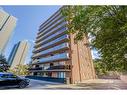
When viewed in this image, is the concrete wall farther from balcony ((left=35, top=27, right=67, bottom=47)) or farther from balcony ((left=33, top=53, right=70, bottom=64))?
balcony ((left=35, top=27, right=67, bottom=47))

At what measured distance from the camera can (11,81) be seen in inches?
336

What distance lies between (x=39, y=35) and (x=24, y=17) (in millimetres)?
17451

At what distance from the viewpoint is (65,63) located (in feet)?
64.1

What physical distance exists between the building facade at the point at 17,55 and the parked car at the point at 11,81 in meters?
0.54

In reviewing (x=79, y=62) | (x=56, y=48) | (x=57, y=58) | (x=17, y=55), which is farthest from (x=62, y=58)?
(x=17, y=55)

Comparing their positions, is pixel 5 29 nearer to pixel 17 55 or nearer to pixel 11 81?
pixel 17 55

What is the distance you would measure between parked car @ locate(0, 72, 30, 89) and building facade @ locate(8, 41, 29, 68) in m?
0.54

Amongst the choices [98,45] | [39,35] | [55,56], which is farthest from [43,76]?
[98,45]

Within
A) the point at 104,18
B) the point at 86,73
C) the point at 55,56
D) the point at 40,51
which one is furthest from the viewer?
the point at 40,51

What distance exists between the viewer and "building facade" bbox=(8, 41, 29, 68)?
28.8 ft

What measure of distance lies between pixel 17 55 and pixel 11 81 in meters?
1.31

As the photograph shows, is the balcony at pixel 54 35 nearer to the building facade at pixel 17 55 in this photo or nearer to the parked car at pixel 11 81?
the building facade at pixel 17 55

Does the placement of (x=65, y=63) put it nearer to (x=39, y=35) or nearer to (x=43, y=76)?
(x=43, y=76)

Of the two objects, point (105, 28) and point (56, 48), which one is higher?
point (56, 48)
